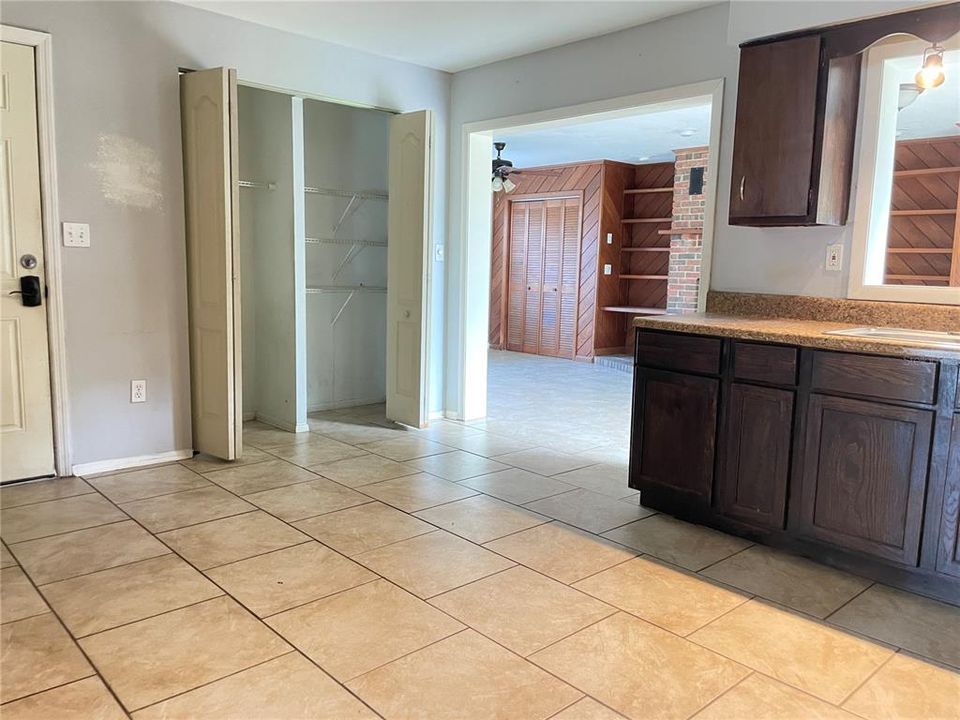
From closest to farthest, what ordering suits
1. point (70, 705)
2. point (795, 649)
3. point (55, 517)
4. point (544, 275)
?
point (70, 705) → point (795, 649) → point (55, 517) → point (544, 275)

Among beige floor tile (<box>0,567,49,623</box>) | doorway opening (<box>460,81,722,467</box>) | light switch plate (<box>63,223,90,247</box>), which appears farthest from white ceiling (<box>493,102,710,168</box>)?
beige floor tile (<box>0,567,49,623</box>)

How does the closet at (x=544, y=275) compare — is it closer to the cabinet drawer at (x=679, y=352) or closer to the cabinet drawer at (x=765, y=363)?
the cabinet drawer at (x=679, y=352)

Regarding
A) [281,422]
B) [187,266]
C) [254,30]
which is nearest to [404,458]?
[281,422]

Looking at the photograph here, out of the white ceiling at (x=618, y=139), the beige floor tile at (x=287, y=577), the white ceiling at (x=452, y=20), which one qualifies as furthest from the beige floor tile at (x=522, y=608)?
the white ceiling at (x=618, y=139)

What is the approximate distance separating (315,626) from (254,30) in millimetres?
3420

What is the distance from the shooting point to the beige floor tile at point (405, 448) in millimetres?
4159

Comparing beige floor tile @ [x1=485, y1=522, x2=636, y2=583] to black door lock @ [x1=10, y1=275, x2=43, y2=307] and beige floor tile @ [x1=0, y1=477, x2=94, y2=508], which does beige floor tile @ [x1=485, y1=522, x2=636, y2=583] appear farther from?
black door lock @ [x1=10, y1=275, x2=43, y2=307]

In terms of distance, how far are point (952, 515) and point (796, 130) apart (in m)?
1.66

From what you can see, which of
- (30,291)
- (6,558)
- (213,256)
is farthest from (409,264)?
(6,558)

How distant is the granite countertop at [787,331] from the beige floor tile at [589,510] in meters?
0.88

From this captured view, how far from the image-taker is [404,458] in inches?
161

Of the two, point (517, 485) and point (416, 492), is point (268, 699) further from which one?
point (517, 485)

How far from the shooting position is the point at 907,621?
2.29 metres

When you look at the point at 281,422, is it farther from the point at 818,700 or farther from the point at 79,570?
the point at 818,700
